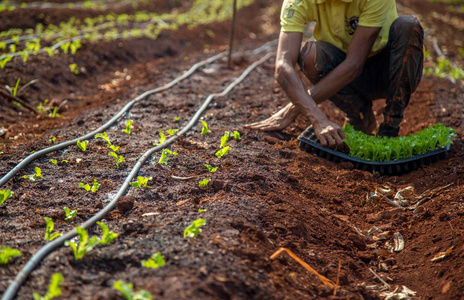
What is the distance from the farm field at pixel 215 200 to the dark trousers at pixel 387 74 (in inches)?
21.2

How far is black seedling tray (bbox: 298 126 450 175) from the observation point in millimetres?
3150

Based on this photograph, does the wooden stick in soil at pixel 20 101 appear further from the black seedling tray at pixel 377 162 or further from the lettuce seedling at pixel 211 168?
the black seedling tray at pixel 377 162

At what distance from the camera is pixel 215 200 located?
7.79 feet

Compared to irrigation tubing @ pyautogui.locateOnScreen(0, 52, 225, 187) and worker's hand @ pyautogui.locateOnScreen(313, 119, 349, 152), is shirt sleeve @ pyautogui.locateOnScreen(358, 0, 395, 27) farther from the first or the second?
irrigation tubing @ pyautogui.locateOnScreen(0, 52, 225, 187)

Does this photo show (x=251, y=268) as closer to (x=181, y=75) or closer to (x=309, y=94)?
(x=309, y=94)

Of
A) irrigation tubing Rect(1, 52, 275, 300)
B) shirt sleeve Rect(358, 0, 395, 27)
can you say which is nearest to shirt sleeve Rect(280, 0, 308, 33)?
shirt sleeve Rect(358, 0, 395, 27)

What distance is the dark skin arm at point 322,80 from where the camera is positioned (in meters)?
3.13

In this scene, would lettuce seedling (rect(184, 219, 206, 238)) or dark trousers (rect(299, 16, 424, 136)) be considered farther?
dark trousers (rect(299, 16, 424, 136))

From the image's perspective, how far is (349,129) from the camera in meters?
3.41

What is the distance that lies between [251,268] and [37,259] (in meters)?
0.88

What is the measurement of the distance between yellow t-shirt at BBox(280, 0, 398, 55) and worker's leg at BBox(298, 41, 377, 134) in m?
0.12

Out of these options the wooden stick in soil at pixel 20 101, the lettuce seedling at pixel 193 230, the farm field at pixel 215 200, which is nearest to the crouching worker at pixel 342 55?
the farm field at pixel 215 200

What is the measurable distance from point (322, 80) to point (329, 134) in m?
0.54

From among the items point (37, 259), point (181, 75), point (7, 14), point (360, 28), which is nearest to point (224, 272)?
point (37, 259)
